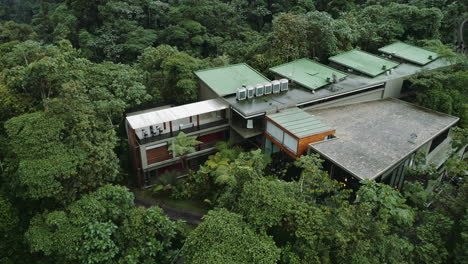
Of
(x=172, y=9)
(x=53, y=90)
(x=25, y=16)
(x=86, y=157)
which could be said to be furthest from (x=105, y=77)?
(x=25, y=16)

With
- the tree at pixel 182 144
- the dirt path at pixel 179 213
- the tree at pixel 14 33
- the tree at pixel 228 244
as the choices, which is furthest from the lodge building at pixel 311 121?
the tree at pixel 14 33

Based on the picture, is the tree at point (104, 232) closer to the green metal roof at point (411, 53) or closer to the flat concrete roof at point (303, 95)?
the flat concrete roof at point (303, 95)

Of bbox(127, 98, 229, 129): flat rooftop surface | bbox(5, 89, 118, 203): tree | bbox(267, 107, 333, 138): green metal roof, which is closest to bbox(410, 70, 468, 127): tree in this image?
bbox(267, 107, 333, 138): green metal roof

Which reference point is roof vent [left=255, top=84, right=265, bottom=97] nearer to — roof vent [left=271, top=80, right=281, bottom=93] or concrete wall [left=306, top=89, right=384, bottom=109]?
roof vent [left=271, top=80, right=281, bottom=93]

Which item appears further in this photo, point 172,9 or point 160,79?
point 172,9

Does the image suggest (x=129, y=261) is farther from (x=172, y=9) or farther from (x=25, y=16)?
(x=25, y=16)

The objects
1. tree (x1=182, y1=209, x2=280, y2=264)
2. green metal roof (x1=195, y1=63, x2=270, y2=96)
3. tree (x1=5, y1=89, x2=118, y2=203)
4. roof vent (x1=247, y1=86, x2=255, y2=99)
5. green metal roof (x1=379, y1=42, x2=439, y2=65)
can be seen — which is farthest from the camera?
green metal roof (x1=379, y1=42, x2=439, y2=65)

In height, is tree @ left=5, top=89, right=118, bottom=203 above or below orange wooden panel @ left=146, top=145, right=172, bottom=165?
above
